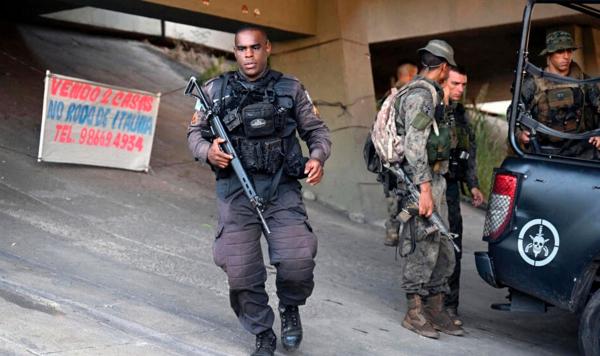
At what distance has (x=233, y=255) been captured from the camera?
4.82 m

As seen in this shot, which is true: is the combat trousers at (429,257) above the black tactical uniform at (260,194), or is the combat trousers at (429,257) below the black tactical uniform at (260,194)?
below

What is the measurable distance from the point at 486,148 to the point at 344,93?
3.78m

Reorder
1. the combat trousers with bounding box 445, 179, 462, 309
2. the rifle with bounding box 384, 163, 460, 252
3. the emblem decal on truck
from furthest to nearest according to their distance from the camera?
the combat trousers with bounding box 445, 179, 462, 309
the rifle with bounding box 384, 163, 460, 252
the emblem decal on truck

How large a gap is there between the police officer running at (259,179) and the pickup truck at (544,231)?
130 cm

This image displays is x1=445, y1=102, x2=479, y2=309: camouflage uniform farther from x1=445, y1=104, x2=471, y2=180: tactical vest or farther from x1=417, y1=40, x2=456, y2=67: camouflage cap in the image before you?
x1=417, y1=40, x2=456, y2=67: camouflage cap

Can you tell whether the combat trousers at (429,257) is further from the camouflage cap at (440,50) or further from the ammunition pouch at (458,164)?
the camouflage cap at (440,50)

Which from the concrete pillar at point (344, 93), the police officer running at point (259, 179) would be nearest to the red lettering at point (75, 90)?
the concrete pillar at point (344, 93)

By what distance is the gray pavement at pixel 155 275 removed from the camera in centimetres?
512

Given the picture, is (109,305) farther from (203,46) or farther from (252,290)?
(203,46)

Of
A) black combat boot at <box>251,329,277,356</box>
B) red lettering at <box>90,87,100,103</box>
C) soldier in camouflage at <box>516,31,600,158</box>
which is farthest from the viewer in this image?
red lettering at <box>90,87,100,103</box>

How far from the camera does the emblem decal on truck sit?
17.5ft

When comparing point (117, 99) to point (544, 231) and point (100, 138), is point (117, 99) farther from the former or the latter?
point (544, 231)

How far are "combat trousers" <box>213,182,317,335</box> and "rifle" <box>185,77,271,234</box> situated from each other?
78mm

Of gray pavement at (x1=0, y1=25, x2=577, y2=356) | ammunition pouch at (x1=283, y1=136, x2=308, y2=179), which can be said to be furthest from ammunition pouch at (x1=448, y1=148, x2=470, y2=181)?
ammunition pouch at (x1=283, y1=136, x2=308, y2=179)
